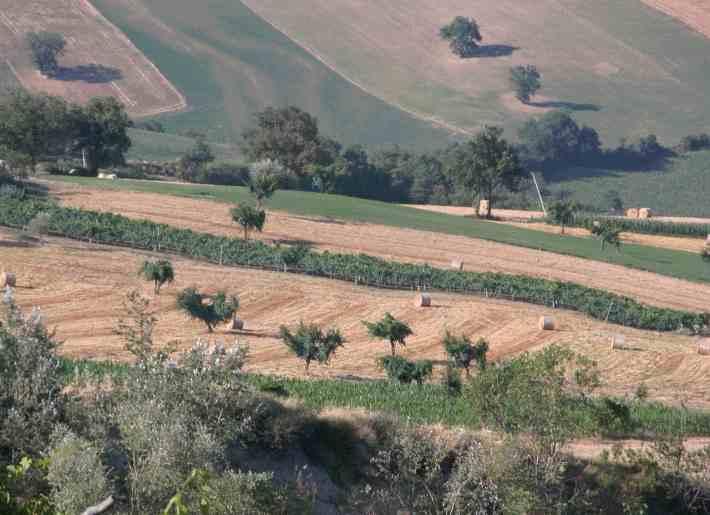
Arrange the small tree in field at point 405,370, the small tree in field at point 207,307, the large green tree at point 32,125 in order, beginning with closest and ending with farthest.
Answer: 1. the small tree in field at point 405,370
2. the small tree in field at point 207,307
3. the large green tree at point 32,125

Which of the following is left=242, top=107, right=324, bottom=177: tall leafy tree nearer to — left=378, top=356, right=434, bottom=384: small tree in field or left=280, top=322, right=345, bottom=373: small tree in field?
left=280, top=322, right=345, bottom=373: small tree in field

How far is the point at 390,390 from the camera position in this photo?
35.8 metres

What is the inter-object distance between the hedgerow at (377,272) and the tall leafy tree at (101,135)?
96.3 ft

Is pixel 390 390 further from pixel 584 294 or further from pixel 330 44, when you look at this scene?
pixel 330 44

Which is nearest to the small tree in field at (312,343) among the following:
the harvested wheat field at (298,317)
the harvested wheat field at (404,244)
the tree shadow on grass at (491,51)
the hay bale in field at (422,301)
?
the harvested wheat field at (298,317)

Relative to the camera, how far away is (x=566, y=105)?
495ft

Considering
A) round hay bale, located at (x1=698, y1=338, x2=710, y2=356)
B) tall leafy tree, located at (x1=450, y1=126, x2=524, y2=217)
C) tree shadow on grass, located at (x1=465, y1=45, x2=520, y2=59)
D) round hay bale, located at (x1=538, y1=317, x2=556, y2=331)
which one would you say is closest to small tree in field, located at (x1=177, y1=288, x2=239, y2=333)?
round hay bale, located at (x1=538, y1=317, x2=556, y2=331)

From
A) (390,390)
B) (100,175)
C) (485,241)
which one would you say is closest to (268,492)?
(390,390)

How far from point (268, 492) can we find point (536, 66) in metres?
138

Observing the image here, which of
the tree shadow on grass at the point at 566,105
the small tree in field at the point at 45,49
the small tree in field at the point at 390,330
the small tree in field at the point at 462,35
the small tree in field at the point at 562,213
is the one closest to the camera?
the small tree in field at the point at 390,330

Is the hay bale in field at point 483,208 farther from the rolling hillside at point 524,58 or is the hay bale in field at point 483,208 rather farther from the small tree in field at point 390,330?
the small tree in field at point 390,330

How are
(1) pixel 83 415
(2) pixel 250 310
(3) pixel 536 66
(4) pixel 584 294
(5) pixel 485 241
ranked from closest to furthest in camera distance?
(1) pixel 83 415, (2) pixel 250 310, (4) pixel 584 294, (5) pixel 485 241, (3) pixel 536 66

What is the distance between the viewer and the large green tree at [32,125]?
8406 centimetres

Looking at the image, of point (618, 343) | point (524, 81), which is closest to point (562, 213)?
point (618, 343)
